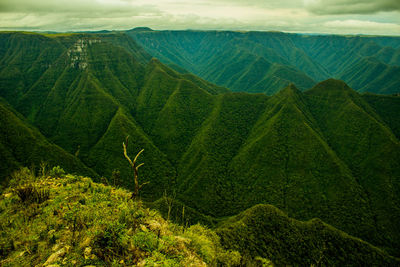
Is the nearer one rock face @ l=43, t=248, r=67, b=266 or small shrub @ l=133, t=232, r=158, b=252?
rock face @ l=43, t=248, r=67, b=266

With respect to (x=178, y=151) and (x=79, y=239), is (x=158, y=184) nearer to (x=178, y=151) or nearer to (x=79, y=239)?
(x=178, y=151)

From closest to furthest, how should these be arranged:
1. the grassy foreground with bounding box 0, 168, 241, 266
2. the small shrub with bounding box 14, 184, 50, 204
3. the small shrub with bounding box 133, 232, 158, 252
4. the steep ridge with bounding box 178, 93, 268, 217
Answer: the grassy foreground with bounding box 0, 168, 241, 266 < the small shrub with bounding box 133, 232, 158, 252 < the small shrub with bounding box 14, 184, 50, 204 < the steep ridge with bounding box 178, 93, 268, 217

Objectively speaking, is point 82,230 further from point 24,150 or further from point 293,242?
point 24,150

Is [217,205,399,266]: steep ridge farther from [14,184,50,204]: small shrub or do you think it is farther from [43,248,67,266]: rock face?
[43,248,67,266]: rock face

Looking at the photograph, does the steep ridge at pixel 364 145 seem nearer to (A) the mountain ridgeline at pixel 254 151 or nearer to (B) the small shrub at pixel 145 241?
(A) the mountain ridgeline at pixel 254 151

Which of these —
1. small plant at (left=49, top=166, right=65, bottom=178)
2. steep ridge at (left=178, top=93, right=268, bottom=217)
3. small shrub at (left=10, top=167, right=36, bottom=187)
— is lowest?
steep ridge at (left=178, top=93, right=268, bottom=217)

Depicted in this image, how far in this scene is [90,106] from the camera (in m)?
187

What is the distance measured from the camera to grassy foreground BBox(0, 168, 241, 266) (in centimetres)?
1366

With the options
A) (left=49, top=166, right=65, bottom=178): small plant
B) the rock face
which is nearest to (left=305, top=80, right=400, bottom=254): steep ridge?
(left=49, top=166, right=65, bottom=178): small plant

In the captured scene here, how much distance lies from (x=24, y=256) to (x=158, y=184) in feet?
435

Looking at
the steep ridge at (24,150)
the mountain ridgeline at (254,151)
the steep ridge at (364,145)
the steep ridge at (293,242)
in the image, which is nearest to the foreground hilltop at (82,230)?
the steep ridge at (293,242)

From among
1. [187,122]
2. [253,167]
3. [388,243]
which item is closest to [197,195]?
[253,167]

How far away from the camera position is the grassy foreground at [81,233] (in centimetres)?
1366

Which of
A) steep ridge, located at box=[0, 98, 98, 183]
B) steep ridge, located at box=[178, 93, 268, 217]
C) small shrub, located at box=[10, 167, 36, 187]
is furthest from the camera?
steep ridge, located at box=[178, 93, 268, 217]
